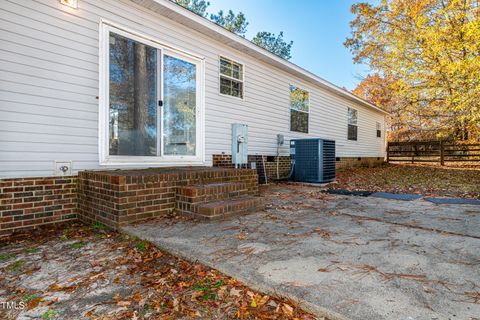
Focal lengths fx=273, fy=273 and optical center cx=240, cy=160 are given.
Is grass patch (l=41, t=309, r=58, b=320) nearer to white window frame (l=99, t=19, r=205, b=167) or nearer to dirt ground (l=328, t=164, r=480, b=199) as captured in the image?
white window frame (l=99, t=19, r=205, b=167)

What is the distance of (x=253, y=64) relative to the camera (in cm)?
682

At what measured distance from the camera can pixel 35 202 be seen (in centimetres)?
322

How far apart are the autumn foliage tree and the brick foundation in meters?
9.07

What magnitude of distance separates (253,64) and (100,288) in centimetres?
610

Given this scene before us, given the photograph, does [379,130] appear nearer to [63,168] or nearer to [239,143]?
[239,143]

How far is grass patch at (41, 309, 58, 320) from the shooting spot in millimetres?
1504

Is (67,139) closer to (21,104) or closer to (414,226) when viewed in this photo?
(21,104)

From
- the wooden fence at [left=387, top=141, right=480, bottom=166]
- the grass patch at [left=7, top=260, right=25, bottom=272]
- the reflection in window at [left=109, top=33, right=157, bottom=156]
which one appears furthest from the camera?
the wooden fence at [left=387, top=141, right=480, bottom=166]

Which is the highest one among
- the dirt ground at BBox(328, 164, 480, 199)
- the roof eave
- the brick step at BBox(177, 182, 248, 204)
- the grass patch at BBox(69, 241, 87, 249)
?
the roof eave

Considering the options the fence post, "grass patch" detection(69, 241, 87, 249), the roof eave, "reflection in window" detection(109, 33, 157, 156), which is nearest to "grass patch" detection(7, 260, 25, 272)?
"grass patch" detection(69, 241, 87, 249)

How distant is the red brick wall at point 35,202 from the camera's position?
9.89ft

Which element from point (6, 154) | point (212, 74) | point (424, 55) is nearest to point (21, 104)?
point (6, 154)

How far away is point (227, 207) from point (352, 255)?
62.6 inches

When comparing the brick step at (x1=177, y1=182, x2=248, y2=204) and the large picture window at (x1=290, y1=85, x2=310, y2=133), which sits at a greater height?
the large picture window at (x1=290, y1=85, x2=310, y2=133)
